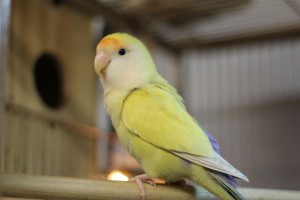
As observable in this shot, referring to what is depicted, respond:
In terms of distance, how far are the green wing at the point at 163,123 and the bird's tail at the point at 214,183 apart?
0.04m

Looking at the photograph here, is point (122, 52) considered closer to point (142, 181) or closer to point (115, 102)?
point (115, 102)

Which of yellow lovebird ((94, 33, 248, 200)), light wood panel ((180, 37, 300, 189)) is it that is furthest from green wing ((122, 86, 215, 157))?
light wood panel ((180, 37, 300, 189))

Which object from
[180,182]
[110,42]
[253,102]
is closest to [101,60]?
[110,42]

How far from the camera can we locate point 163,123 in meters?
0.93

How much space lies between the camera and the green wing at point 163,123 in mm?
893

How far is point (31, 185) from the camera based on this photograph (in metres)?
0.69

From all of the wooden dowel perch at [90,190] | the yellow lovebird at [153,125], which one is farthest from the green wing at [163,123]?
the wooden dowel perch at [90,190]

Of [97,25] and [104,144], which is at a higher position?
[97,25]

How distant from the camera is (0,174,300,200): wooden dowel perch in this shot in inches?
26.5

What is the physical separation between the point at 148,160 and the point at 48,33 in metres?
0.76

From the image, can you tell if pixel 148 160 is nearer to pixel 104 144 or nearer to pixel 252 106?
pixel 104 144

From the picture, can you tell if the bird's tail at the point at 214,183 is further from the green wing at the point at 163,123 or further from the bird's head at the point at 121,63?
the bird's head at the point at 121,63

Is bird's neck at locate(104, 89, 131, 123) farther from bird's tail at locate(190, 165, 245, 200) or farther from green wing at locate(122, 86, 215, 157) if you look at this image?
bird's tail at locate(190, 165, 245, 200)

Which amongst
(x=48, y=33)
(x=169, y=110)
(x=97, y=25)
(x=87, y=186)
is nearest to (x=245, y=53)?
(x=97, y=25)
